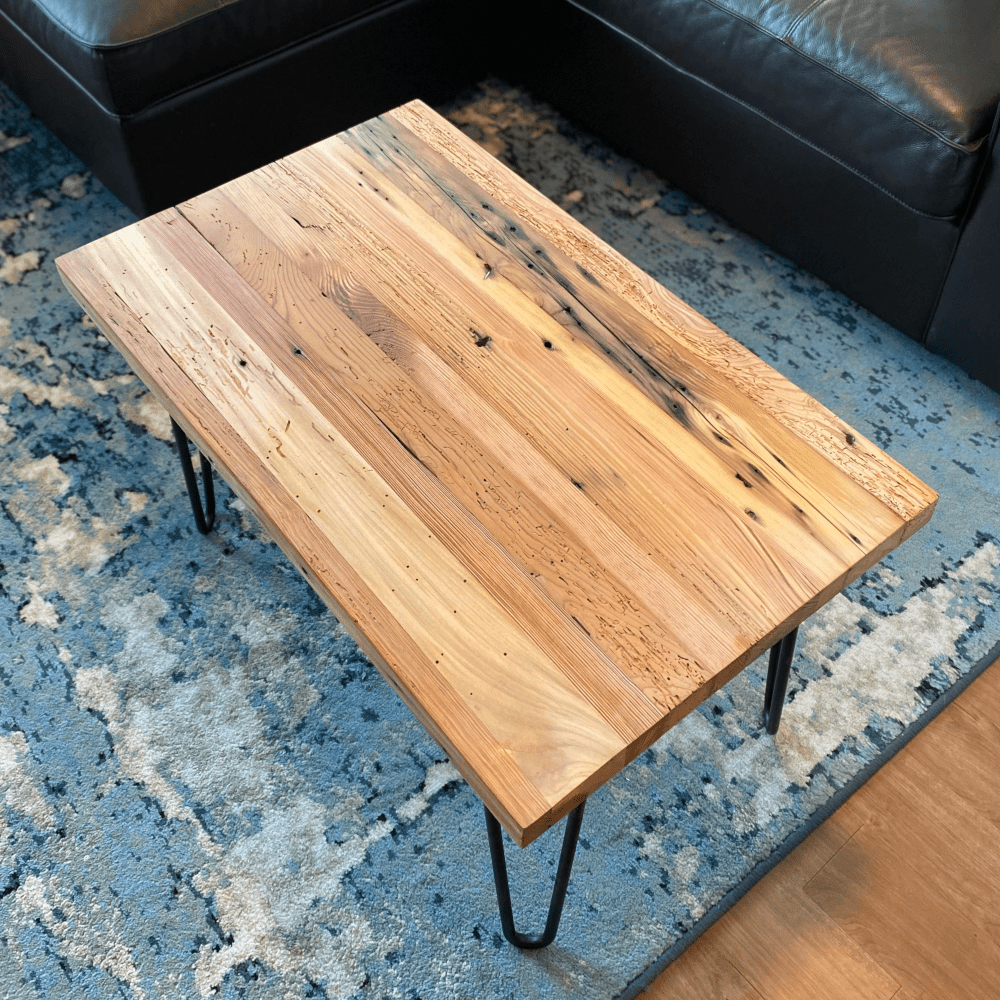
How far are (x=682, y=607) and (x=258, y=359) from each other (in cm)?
53

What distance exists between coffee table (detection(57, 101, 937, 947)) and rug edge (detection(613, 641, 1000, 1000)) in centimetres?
12

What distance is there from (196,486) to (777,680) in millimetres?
797

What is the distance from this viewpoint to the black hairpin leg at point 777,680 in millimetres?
1178

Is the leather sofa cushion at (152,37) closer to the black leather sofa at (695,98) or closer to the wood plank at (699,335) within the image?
the black leather sofa at (695,98)

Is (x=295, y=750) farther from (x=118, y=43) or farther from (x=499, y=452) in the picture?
(x=118, y=43)

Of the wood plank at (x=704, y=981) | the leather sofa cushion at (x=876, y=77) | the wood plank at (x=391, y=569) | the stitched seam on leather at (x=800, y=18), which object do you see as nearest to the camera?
the wood plank at (x=391, y=569)

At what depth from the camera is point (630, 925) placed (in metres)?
1.17

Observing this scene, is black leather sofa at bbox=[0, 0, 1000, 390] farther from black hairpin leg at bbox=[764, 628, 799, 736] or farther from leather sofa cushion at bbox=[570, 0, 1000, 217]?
black hairpin leg at bbox=[764, 628, 799, 736]

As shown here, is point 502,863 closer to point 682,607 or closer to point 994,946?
point 682,607

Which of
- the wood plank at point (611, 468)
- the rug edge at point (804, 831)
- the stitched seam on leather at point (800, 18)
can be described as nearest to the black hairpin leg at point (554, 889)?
the rug edge at point (804, 831)

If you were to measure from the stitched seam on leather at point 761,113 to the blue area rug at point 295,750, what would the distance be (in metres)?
0.27

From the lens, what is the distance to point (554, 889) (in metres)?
1.07

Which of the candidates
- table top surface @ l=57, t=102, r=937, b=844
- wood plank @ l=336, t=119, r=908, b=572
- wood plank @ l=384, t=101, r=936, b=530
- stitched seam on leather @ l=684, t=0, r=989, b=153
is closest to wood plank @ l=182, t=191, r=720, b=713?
table top surface @ l=57, t=102, r=937, b=844

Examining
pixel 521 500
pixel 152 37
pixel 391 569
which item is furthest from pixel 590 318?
pixel 152 37
